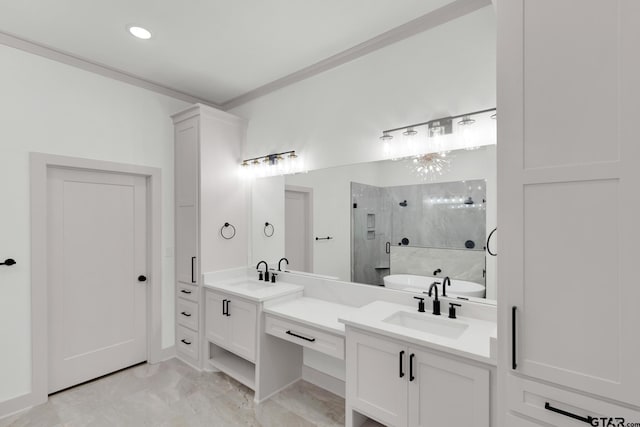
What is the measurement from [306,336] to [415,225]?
113cm

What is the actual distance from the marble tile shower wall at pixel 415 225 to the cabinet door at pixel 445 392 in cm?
70

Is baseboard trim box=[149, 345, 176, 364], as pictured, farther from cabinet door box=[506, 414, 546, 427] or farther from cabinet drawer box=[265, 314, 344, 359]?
cabinet door box=[506, 414, 546, 427]

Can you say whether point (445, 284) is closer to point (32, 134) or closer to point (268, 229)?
point (268, 229)

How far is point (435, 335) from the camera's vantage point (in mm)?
1732

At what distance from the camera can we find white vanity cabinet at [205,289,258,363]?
2578mm

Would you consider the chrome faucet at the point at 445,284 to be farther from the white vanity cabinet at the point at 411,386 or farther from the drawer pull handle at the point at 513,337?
the drawer pull handle at the point at 513,337

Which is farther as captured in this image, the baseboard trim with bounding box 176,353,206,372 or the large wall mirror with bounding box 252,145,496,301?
the baseboard trim with bounding box 176,353,206,372

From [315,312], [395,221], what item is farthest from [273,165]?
[315,312]

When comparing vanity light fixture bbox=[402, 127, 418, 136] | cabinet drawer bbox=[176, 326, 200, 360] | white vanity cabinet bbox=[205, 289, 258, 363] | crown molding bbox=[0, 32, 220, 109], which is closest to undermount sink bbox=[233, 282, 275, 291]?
white vanity cabinet bbox=[205, 289, 258, 363]

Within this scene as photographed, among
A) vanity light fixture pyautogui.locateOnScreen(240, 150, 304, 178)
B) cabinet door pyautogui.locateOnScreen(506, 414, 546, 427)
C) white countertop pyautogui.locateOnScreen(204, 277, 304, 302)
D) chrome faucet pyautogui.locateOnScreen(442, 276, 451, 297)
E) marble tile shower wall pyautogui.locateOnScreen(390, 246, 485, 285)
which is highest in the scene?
vanity light fixture pyautogui.locateOnScreen(240, 150, 304, 178)

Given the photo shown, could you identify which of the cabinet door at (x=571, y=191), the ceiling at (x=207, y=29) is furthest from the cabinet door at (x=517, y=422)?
the ceiling at (x=207, y=29)

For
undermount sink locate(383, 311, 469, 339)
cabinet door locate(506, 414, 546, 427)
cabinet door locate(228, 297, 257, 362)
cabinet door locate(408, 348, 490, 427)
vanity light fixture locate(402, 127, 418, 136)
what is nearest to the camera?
cabinet door locate(506, 414, 546, 427)

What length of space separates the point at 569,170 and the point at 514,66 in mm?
441

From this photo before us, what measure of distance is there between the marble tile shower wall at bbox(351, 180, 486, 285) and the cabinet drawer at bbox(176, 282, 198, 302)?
165 cm
